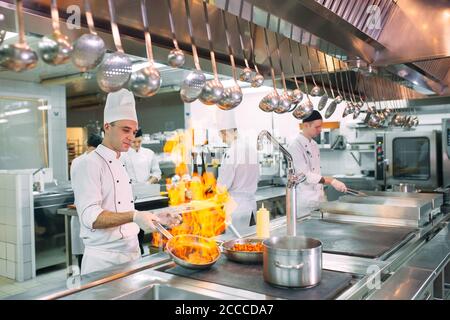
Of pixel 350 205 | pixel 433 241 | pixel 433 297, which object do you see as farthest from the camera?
pixel 350 205

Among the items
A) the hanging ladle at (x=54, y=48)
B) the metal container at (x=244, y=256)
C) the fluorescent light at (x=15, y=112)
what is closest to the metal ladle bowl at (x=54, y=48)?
the hanging ladle at (x=54, y=48)

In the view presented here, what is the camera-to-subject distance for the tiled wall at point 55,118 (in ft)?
24.7

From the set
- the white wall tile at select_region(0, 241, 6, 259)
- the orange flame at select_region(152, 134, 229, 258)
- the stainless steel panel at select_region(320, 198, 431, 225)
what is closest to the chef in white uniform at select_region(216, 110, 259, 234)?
the orange flame at select_region(152, 134, 229, 258)

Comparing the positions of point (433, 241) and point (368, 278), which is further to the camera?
point (433, 241)

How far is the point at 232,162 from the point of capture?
4000 mm

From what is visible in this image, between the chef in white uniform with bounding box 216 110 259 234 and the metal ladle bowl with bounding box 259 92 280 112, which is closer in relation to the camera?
the metal ladle bowl with bounding box 259 92 280 112

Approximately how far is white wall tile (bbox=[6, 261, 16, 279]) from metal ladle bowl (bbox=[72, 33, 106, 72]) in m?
4.38

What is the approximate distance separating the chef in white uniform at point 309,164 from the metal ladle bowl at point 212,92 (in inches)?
89.6

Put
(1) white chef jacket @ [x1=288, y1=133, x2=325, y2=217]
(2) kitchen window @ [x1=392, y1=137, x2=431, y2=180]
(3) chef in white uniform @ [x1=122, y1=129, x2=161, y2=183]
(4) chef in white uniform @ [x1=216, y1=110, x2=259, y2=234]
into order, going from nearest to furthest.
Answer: (1) white chef jacket @ [x1=288, y1=133, x2=325, y2=217] → (4) chef in white uniform @ [x1=216, y1=110, x2=259, y2=234] → (3) chef in white uniform @ [x1=122, y1=129, x2=161, y2=183] → (2) kitchen window @ [x1=392, y1=137, x2=431, y2=180]

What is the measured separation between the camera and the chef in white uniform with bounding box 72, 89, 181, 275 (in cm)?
212

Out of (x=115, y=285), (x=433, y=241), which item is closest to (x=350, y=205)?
(x=433, y=241)

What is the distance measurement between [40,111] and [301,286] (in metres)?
7.62

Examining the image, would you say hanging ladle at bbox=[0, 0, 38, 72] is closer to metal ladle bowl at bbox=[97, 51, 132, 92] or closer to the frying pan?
metal ladle bowl at bbox=[97, 51, 132, 92]
